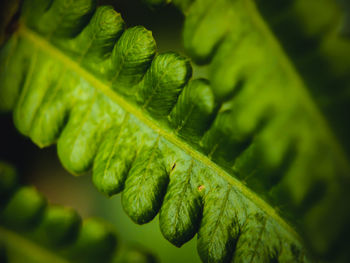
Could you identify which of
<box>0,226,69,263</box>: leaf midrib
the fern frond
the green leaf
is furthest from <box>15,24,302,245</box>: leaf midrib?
<box>0,226,69,263</box>: leaf midrib

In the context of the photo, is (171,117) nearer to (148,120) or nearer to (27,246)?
(148,120)

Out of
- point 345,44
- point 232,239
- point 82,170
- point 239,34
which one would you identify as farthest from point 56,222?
point 345,44

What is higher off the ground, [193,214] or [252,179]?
[252,179]

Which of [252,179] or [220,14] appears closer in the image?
[220,14]

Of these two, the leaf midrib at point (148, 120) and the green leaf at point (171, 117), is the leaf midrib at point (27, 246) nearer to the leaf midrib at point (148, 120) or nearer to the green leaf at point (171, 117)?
Answer: the green leaf at point (171, 117)

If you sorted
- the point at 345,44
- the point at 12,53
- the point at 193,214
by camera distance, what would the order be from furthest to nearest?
the point at 12,53, the point at 193,214, the point at 345,44

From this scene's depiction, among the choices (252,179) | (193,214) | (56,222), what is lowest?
(56,222)

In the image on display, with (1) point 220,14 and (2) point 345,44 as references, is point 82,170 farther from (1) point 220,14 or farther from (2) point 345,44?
(2) point 345,44
